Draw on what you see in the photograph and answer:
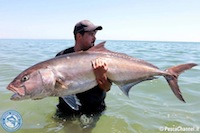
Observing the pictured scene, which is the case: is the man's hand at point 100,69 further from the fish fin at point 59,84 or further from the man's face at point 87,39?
the man's face at point 87,39

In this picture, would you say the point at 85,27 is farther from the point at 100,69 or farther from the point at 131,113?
the point at 131,113

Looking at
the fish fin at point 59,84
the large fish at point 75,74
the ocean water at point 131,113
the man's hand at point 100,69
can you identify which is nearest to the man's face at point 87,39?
the large fish at point 75,74

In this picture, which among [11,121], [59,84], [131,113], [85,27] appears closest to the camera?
[59,84]

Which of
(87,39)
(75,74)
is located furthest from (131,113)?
(75,74)

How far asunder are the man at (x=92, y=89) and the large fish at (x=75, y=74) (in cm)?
12

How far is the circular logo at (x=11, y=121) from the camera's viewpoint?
5480 millimetres

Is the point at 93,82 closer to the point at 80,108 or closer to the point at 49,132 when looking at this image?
the point at 80,108

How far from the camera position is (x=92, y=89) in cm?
524

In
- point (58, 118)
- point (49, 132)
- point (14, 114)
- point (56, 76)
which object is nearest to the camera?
point (56, 76)

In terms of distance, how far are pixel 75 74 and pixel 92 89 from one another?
4.11 feet

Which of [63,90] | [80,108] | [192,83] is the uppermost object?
[63,90]

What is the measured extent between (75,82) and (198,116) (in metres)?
3.86

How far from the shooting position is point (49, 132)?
5.46m

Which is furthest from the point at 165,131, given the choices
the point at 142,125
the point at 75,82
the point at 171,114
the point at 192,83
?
the point at 192,83
